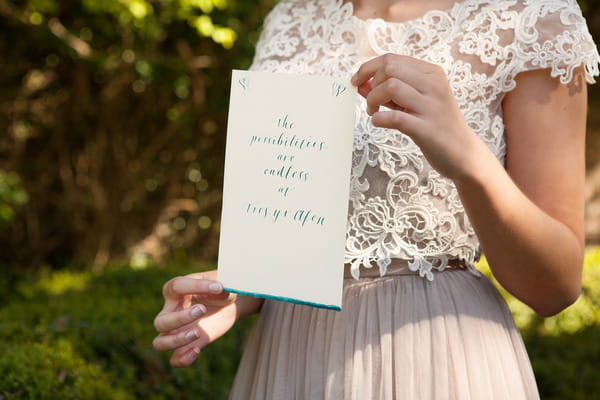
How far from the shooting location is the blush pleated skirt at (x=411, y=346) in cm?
118

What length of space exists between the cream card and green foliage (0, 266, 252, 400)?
98 cm

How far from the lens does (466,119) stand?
48.8 inches

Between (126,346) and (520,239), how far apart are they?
5.88 feet

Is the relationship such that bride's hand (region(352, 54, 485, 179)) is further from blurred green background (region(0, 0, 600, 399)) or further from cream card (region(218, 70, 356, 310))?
blurred green background (region(0, 0, 600, 399))

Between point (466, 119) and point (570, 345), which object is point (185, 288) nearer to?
point (466, 119)

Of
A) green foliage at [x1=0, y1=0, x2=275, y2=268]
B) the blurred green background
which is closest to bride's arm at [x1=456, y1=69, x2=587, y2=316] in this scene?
the blurred green background

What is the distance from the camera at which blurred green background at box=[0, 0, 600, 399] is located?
3461mm

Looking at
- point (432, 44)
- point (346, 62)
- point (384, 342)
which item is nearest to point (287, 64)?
point (346, 62)

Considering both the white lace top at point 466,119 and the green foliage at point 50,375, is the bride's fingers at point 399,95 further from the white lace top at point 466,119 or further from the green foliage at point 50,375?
the green foliage at point 50,375

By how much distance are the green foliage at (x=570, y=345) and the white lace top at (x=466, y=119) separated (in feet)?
8.86

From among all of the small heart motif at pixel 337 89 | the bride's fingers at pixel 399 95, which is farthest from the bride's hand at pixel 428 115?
the small heart motif at pixel 337 89

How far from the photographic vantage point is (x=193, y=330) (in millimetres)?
1243


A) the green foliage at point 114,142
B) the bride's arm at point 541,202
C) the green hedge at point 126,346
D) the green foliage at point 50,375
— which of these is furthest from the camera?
the green foliage at point 114,142

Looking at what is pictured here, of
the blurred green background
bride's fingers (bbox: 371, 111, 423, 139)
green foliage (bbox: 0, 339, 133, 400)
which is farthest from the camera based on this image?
the blurred green background
